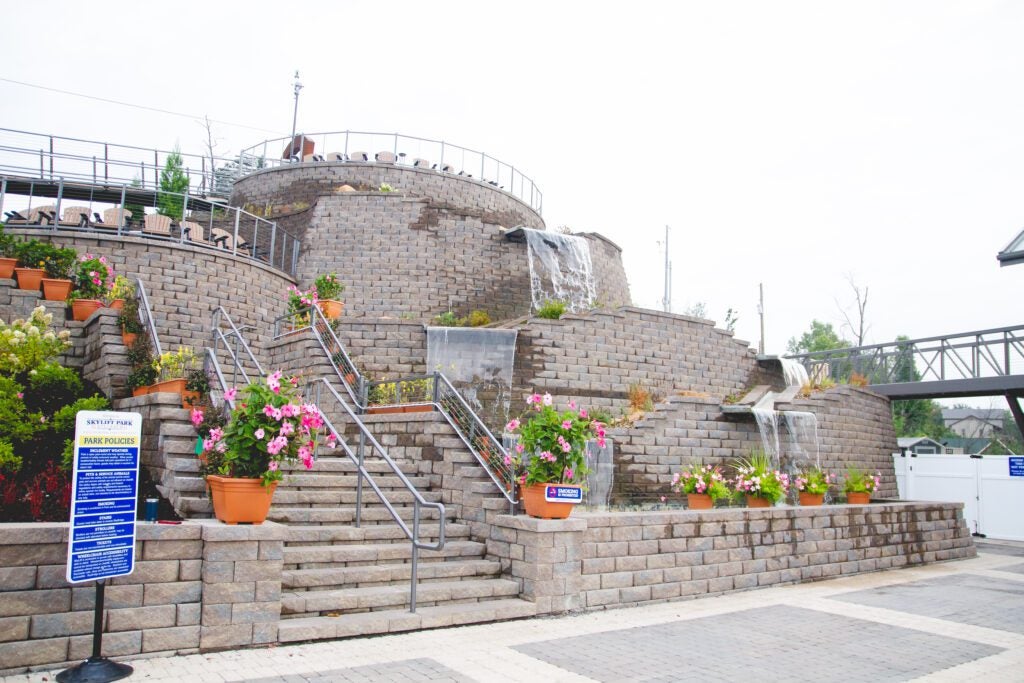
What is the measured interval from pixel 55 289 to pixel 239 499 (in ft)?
29.0

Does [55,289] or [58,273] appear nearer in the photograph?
[55,289]

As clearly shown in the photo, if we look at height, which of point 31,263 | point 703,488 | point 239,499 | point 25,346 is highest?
point 31,263

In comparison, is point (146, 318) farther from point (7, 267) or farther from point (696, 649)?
point (696, 649)

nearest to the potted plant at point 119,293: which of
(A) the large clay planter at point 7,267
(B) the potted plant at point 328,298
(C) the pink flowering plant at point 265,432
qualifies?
(A) the large clay planter at point 7,267

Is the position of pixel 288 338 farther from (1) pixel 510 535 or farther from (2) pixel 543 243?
(2) pixel 543 243

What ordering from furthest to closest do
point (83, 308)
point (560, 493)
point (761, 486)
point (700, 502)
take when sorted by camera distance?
point (83, 308)
point (761, 486)
point (700, 502)
point (560, 493)

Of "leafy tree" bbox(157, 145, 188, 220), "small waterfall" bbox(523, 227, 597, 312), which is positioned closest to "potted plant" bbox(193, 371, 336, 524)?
"small waterfall" bbox(523, 227, 597, 312)

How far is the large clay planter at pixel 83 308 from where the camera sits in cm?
1234

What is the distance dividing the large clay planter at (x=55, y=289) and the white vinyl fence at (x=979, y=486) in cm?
1780

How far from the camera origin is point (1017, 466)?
1612 centimetres

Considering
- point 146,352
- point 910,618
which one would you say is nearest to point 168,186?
point 146,352

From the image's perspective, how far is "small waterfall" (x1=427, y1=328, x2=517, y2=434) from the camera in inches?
590

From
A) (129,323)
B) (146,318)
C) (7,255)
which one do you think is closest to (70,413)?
Answer: (129,323)

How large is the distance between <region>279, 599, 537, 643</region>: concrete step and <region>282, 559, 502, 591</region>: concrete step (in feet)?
1.45
